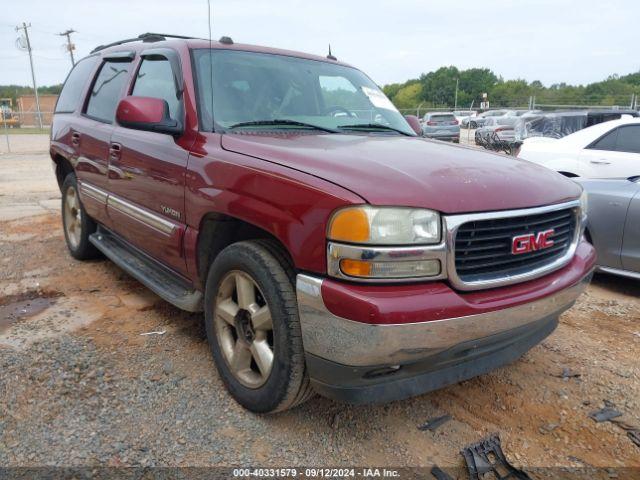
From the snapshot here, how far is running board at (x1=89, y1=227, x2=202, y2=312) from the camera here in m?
2.99

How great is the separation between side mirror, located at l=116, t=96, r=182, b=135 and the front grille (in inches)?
67.5

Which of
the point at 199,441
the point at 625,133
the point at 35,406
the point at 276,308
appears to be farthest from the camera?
the point at 625,133

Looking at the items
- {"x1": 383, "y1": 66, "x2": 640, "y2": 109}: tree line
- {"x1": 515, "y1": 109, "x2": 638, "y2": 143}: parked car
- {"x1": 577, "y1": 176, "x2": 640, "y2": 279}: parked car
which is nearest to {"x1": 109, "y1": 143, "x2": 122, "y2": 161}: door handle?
{"x1": 577, "y1": 176, "x2": 640, "y2": 279}: parked car

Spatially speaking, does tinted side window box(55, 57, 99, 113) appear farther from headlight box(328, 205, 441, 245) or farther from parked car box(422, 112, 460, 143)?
parked car box(422, 112, 460, 143)

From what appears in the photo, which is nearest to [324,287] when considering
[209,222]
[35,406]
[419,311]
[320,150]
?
[419,311]

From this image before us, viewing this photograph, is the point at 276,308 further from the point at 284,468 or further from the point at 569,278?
the point at 569,278

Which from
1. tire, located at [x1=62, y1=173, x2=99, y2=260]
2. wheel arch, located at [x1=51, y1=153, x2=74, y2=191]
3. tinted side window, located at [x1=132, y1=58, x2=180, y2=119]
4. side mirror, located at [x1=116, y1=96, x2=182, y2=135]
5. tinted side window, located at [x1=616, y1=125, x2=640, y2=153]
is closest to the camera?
side mirror, located at [x1=116, y1=96, x2=182, y2=135]

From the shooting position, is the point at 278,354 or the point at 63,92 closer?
the point at 278,354

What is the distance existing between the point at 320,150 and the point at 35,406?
1903 mm

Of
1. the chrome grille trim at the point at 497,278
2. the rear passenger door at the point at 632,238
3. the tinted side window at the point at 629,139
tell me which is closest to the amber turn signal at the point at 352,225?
the chrome grille trim at the point at 497,278

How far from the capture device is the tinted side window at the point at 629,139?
6.25 meters

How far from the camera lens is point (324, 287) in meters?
2.00

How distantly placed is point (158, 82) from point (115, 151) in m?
0.61

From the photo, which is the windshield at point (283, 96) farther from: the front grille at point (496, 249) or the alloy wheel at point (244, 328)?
the front grille at point (496, 249)
